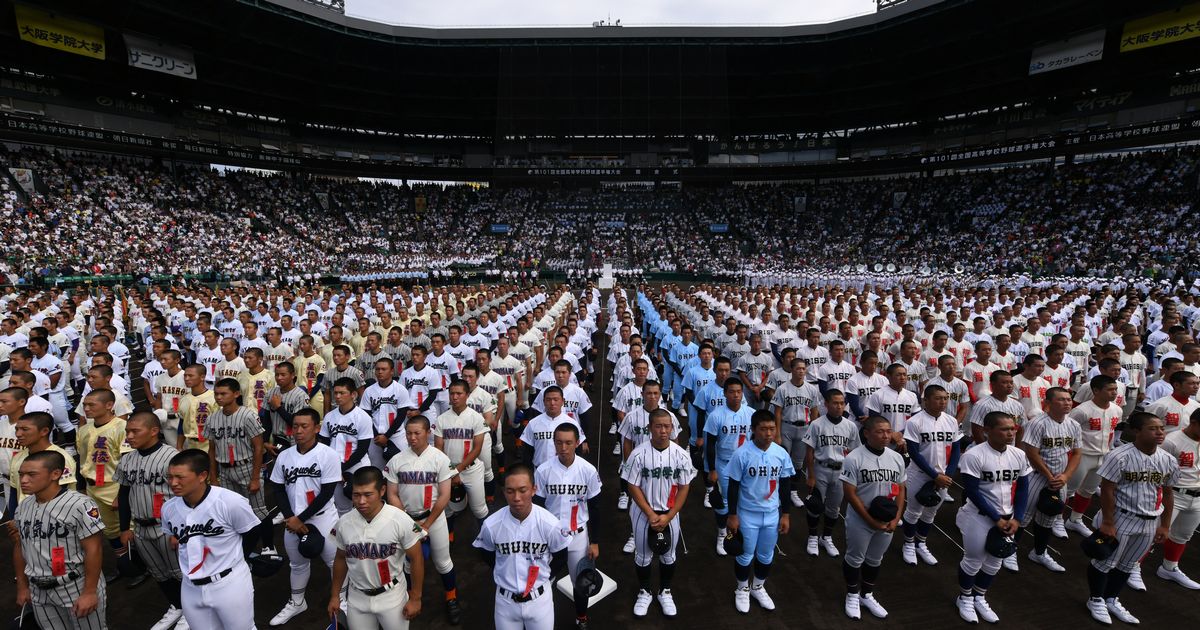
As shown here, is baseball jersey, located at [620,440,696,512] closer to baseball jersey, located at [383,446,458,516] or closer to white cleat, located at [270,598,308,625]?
baseball jersey, located at [383,446,458,516]

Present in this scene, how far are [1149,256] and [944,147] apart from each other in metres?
23.1

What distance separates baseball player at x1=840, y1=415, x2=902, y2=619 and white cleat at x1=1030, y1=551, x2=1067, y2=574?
2.39 meters

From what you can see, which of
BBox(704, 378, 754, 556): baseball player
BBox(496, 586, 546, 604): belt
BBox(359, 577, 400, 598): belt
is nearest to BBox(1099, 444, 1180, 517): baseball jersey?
BBox(704, 378, 754, 556): baseball player

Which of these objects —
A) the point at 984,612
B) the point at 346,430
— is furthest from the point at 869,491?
the point at 346,430

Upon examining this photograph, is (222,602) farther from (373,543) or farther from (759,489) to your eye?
(759,489)

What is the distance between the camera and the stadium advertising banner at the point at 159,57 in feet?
116

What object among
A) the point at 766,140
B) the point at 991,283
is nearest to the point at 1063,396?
the point at 991,283

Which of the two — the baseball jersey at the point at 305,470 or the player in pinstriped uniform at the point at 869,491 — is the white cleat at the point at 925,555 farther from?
the baseball jersey at the point at 305,470

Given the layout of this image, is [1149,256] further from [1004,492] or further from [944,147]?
[1004,492]

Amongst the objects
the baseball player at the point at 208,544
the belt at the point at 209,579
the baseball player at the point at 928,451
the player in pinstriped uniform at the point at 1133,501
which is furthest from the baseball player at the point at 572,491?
the player in pinstriped uniform at the point at 1133,501

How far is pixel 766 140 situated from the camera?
5516 cm

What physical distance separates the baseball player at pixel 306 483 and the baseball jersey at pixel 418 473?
54 centimetres

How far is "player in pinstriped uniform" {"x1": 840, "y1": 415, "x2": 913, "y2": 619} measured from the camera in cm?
481

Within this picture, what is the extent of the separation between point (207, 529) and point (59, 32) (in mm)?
47067
